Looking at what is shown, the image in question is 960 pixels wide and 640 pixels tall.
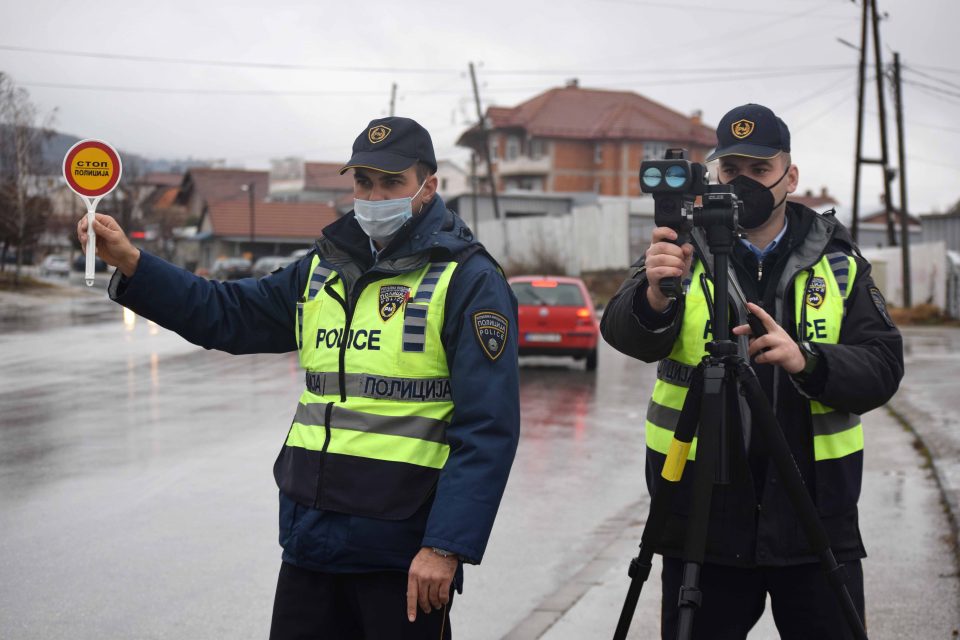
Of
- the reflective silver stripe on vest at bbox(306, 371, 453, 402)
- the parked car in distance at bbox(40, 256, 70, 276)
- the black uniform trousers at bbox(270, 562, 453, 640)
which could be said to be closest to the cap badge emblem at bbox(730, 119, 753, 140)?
the reflective silver stripe on vest at bbox(306, 371, 453, 402)

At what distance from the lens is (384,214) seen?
11.2 ft

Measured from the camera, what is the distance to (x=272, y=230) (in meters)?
79.9

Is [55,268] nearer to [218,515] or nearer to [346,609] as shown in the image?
[218,515]

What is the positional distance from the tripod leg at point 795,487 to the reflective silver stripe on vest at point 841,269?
59cm

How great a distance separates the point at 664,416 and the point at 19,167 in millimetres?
44403

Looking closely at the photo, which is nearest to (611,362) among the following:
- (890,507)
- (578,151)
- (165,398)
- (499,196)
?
(165,398)

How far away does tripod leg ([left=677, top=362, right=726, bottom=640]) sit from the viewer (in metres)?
2.91

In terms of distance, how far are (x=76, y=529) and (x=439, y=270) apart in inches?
189

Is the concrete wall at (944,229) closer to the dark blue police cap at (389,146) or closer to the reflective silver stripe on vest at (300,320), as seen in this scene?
the dark blue police cap at (389,146)

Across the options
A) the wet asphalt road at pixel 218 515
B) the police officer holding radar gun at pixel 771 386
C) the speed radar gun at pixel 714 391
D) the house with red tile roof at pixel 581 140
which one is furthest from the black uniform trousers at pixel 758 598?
the house with red tile roof at pixel 581 140

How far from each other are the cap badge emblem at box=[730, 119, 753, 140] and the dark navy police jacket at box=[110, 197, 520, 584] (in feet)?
2.69

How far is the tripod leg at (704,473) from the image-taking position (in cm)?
291

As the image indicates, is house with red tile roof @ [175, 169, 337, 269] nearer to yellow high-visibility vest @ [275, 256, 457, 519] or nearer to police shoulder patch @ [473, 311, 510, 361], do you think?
yellow high-visibility vest @ [275, 256, 457, 519]

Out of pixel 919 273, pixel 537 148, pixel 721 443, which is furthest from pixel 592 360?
pixel 537 148
